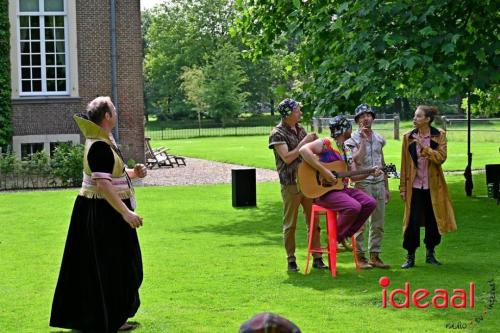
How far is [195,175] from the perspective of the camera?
3072 cm

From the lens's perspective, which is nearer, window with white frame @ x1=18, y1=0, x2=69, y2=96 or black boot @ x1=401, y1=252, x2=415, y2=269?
black boot @ x1=401, y1=252, x2=415, y2=269

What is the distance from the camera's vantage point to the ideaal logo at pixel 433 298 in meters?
9.73

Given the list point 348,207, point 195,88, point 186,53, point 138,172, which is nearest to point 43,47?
point 348,207

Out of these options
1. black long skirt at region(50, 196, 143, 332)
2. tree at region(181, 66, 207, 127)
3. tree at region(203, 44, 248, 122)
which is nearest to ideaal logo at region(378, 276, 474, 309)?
black long skirt at region(50, 196, 143, 332)

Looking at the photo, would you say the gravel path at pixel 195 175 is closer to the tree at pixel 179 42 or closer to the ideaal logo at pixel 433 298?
the ideaal logo at pixel 433 298

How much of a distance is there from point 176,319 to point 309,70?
11.7 meters

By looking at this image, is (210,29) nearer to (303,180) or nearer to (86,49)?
(86,49)

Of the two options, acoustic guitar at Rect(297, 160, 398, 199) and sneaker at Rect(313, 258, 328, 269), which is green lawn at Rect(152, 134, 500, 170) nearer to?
sneaker at Rect(313, 258, 328, 269)

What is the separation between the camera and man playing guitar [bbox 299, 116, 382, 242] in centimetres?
1122

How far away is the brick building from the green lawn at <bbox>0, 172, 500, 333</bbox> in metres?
9.70

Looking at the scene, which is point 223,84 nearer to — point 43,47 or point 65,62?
point 65,62

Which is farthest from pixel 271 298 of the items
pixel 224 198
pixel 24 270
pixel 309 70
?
pixel 224 198

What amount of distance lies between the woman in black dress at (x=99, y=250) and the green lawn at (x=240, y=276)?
0.41 meters

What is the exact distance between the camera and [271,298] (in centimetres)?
1026
